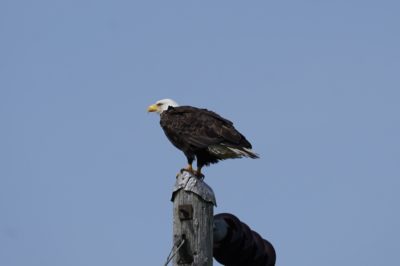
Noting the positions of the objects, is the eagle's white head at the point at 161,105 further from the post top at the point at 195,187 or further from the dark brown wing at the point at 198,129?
the post top at the point at 195,187

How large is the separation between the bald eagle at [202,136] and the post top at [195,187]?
6.30ft

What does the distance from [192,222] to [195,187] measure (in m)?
0.22

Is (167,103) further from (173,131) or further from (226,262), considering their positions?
(226,262)

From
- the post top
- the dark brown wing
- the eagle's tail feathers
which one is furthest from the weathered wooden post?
the dark brown wing

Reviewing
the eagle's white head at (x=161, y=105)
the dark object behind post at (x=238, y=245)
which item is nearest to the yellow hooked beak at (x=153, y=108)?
the eagle's white head at (x=161, y=105)

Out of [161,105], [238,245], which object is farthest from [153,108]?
[238,245]

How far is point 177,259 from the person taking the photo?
14.7ft

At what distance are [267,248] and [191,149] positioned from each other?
7.96ft

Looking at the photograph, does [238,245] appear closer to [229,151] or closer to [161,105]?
[229,151]

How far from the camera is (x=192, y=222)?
446cm

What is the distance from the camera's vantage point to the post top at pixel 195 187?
4547mm

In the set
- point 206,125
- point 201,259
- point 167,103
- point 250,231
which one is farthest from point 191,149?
point 201,259

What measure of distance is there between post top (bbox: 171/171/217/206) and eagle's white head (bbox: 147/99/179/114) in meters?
3.86

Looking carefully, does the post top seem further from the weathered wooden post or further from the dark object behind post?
the dark object behind post
